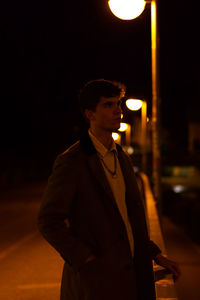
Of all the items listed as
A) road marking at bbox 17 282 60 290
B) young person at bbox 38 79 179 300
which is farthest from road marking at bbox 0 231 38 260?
young person at bbox 38 79 179 300

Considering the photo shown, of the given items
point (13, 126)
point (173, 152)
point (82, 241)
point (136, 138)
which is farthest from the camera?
point (136, 138)

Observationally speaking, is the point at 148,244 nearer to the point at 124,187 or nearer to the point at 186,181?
the point at 124,187

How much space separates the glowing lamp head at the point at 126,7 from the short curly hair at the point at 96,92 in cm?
610

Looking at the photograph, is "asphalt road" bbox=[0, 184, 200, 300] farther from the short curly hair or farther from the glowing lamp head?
the glowing lamp head

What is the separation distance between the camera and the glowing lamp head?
8125mm

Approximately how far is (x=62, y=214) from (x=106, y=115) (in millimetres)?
597

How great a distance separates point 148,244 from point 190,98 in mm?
72932

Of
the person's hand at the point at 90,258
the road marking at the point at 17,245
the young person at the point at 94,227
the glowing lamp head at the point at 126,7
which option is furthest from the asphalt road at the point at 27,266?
the glowing lamp head at the point at 126,7

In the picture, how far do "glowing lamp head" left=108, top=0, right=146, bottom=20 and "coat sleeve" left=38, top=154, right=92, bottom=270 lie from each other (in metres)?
6.48

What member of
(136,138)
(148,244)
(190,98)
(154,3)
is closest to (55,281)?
(148,244)

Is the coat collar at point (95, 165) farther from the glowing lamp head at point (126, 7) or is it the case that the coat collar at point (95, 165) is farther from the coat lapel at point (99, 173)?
the glowing lamp head at point (126, 7)

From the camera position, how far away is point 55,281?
6.57 metres

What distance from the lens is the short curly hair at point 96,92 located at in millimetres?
2395

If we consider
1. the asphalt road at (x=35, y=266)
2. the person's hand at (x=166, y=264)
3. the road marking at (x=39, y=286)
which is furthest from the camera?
the road marking at (x=39, y=286)
